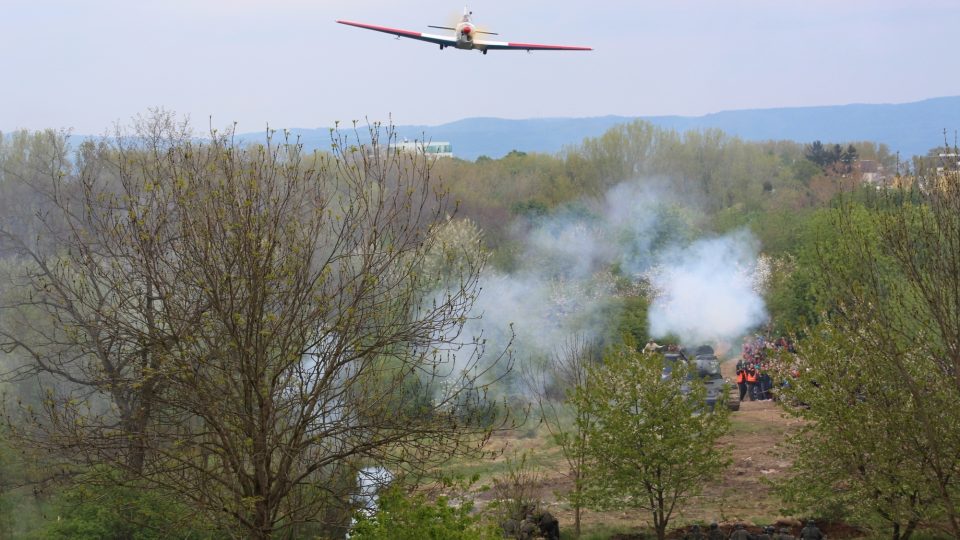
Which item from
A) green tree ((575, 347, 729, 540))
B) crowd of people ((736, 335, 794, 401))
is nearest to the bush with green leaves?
green tree ((575, 347, 729, 540))

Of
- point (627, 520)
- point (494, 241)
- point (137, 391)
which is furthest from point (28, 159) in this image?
point (137, 391)

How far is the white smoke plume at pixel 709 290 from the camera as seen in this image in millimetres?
45156

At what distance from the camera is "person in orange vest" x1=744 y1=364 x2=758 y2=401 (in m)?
36.2

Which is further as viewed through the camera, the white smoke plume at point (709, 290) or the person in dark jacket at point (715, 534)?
the white smoke plume at point (709, 290)

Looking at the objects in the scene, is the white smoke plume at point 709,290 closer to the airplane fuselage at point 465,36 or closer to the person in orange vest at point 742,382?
the person in orange vest at point 742,382

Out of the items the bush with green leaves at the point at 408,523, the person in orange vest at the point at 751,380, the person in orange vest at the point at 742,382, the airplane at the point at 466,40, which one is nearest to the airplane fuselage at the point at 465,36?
the airplane at the point at 466,40

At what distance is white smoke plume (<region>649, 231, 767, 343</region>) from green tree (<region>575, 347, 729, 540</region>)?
75.3ft

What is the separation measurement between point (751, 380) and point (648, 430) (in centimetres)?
1817

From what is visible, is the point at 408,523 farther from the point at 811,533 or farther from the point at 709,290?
the point at 709,290

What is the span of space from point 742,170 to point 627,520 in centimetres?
6115

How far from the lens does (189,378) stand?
11562mm

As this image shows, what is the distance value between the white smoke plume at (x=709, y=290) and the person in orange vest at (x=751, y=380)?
20.7 ft

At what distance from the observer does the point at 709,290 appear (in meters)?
48.7

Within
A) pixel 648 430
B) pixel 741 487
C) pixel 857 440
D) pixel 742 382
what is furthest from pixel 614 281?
pixel 857 440
